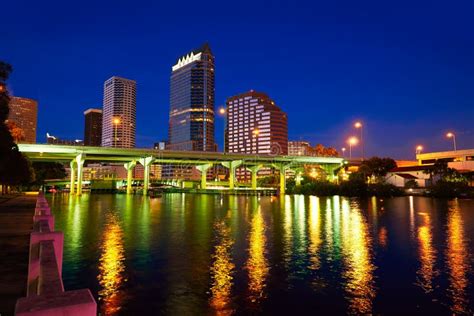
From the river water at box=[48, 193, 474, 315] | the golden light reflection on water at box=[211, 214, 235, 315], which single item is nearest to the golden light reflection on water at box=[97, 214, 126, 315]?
the river water at box=[48, 193, 474, 315]

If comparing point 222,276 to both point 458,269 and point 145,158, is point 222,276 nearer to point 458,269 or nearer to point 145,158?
point 458,269

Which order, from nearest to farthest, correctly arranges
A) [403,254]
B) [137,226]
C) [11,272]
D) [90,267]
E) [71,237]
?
[11,272]
[90,267]
[403,254]
[71,237]
[137,226]

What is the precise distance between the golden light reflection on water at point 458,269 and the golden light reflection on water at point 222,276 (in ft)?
23.1

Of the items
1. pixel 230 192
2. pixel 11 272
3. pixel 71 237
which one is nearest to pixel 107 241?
pixel 71 237

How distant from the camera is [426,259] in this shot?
59.3ft

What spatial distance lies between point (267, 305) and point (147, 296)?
13.4ft

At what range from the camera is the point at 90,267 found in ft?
52.1

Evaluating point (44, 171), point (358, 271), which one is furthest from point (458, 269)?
point (44, 171)

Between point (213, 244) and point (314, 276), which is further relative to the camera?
point (213, 244)

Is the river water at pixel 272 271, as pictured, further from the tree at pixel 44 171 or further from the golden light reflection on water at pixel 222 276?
the tree at pixel 44 171

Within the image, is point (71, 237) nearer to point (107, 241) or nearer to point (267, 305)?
A: point (107, 241)

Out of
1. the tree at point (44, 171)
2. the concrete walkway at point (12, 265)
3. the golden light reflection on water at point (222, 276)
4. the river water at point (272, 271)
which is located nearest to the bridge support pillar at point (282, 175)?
the tree at point (44, 171)

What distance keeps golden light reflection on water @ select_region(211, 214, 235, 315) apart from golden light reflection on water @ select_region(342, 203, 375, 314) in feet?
12.9

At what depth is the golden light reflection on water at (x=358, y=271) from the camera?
11.6m
